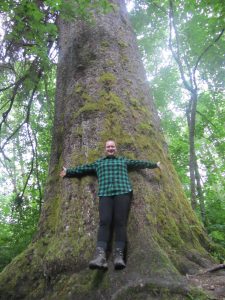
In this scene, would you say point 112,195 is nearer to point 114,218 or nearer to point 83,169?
point 114,218

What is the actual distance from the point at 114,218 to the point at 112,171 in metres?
0.53

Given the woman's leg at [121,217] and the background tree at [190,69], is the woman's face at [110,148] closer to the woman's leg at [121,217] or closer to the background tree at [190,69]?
the woman's leg at [121,217]

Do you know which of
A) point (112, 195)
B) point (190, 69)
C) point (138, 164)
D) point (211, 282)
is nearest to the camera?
point (211, 282)

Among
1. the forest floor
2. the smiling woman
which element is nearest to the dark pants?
the smiling woman

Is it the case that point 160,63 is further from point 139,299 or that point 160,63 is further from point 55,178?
point 139,299

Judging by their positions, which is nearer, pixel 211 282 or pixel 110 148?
pixel 211 282

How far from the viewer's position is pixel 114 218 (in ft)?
11.3

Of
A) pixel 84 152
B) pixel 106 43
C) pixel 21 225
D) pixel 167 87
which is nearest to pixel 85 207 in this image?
pixel 84 152

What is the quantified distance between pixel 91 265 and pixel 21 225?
5350 millimetres

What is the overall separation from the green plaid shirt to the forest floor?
111 cm

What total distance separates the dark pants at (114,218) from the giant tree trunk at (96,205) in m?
0.09

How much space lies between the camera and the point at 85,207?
12.0 feet

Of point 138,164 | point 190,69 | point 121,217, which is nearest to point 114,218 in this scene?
point 121,217

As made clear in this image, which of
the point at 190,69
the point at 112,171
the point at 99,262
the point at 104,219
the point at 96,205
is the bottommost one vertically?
the point at 99,262
